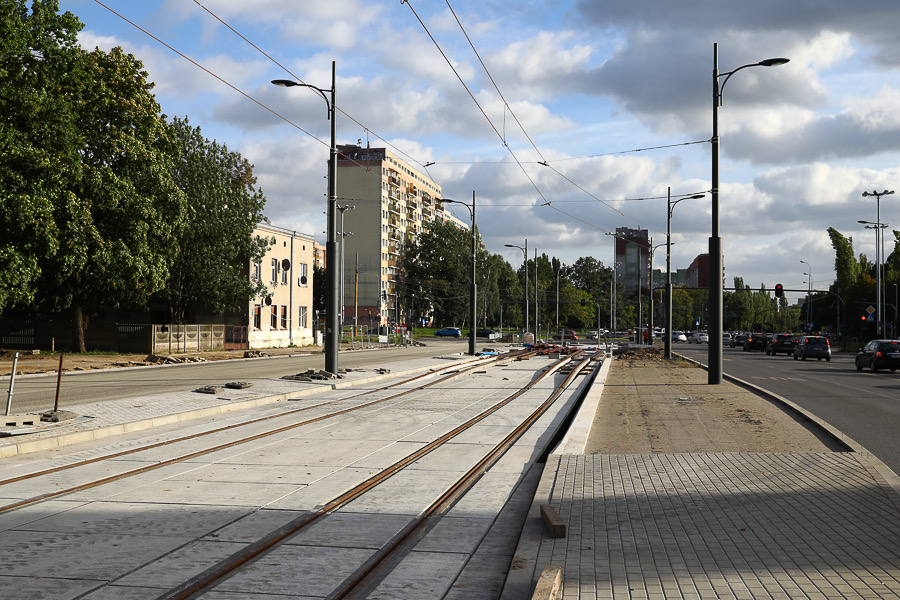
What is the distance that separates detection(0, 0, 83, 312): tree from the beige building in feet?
78.4

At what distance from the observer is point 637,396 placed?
1995cm

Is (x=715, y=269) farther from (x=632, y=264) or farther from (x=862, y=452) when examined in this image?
(x=632, y=264)

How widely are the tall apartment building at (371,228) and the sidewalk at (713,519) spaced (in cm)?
10191

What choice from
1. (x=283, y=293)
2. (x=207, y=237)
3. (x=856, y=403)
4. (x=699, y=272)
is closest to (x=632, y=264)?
(x=699, y=272)

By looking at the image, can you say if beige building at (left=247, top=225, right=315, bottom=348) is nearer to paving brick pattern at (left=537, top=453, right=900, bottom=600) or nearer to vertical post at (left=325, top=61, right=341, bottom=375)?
vertical post at (left=325, top=61, right=341, bottom=375)

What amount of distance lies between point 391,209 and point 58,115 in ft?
311

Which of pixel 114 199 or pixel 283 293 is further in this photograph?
pixel 283 293

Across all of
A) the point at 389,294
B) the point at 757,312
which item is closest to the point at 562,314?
the point at 389,294

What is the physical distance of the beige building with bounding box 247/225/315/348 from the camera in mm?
57781

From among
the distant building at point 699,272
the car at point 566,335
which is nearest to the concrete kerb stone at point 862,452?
the car at point 566,335

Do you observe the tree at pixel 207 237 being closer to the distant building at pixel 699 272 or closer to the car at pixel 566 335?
the car at pixel 566 335

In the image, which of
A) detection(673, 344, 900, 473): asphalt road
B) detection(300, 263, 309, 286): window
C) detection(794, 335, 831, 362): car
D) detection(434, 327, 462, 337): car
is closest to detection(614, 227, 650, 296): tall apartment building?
detection(434, 327, 462, 337): car

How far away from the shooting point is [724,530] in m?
6.55

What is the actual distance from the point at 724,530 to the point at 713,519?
1.30 feet
